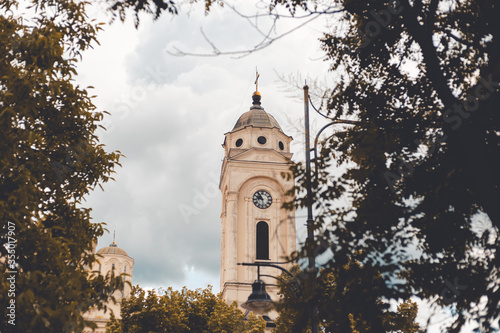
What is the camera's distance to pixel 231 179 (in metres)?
45.3

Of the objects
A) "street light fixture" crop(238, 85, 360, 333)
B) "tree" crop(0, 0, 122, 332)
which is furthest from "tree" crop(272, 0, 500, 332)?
"tree" crop(0, 0, 122, 332)

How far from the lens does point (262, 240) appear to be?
44.2 meters

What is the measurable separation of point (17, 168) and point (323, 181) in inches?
169

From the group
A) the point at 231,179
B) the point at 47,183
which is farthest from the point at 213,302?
the point at 47,183

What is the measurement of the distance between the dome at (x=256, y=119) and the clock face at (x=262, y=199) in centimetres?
667

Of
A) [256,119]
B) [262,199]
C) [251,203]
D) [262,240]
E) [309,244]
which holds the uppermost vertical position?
[256,119]

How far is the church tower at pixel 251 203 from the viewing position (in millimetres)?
42625

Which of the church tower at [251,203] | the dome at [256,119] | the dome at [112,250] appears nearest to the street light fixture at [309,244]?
the church tower at [251,203]

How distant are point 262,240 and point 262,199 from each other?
3.61m

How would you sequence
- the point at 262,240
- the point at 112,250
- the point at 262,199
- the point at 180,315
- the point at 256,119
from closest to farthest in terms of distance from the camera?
the point at 180,315 < the point at 262,240 < the point at 262,199 < the point at 256,119 < the point at 112,250

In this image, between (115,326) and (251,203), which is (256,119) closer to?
(251,203)

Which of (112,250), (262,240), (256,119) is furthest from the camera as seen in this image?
(112,250)

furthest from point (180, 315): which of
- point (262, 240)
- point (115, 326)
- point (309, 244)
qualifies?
point (309, 244)

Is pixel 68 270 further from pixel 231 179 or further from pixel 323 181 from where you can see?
pixel 231 179
